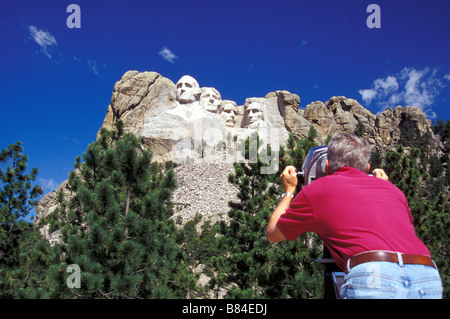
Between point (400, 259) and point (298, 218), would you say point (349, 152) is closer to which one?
point (298, 218)

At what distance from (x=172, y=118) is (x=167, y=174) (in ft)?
119

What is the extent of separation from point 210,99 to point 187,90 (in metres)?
3.17

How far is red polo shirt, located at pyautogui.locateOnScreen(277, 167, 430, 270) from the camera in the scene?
1.32m

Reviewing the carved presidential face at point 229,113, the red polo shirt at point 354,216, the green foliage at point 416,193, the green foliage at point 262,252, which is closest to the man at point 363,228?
the red polo shirt at point 354,216

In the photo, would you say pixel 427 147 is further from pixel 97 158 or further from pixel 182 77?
pixel 97 158

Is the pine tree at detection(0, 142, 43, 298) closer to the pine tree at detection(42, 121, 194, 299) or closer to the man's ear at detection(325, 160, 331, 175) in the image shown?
the pine tree at detection(42, 121, 194, 299)

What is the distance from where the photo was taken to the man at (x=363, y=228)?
49.6 inches

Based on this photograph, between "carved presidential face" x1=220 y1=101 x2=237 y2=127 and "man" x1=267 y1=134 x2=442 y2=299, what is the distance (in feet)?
143

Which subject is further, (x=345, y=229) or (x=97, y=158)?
(x=97, y=158)

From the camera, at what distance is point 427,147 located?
44.0m

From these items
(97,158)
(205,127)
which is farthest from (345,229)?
(205,127)

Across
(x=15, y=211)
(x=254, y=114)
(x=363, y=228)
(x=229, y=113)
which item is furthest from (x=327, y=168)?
(x=229, y=113)

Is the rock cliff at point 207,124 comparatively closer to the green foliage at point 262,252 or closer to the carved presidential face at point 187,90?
the carved presidential face at point 187,90
